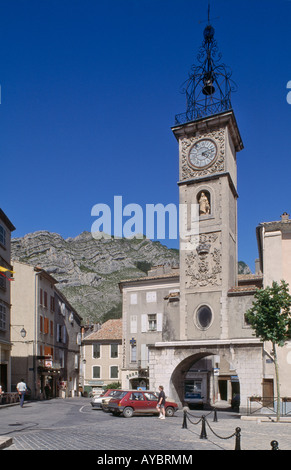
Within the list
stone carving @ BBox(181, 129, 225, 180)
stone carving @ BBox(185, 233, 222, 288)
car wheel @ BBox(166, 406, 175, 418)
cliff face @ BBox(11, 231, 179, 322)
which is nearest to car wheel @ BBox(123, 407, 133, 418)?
car wheel @ BBox(166, 406, 175, 418)

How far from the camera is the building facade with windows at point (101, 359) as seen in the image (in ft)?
211

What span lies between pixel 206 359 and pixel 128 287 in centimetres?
1062

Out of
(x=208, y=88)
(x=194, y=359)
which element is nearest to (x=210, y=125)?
(x=208, y=88)

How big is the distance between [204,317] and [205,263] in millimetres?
Answer: 3496

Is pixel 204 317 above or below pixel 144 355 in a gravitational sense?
above

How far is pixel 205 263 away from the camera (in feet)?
116

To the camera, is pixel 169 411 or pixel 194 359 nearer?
pixel 169 411

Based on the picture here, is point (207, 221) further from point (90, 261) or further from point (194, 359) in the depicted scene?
point (90, 261)

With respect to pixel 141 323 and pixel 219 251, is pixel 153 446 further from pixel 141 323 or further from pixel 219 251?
pixel 141 323

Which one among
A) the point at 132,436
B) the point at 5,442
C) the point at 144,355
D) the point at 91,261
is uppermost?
the point at 91,261

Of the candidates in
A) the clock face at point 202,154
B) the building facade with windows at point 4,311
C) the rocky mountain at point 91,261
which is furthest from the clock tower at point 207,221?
the rocky mountain at point 91,261

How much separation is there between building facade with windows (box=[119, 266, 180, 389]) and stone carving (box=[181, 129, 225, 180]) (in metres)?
15.8

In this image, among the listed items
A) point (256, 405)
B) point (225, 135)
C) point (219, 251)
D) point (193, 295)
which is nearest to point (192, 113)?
point (225, 135)

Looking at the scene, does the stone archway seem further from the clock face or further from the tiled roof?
the tiled roof
